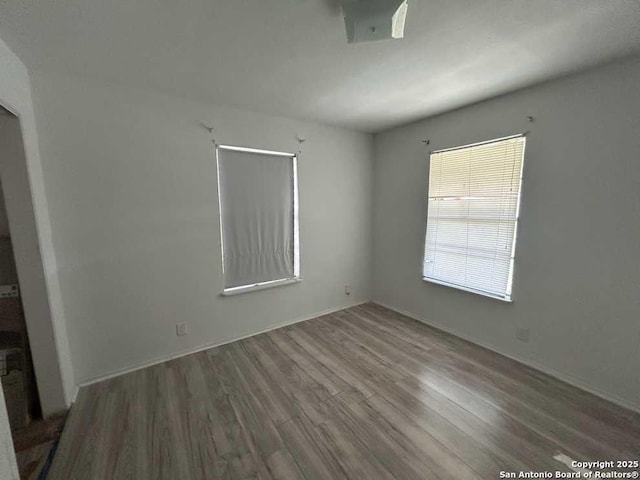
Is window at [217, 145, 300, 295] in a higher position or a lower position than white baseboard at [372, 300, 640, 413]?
higher

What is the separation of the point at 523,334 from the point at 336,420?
1.90 m

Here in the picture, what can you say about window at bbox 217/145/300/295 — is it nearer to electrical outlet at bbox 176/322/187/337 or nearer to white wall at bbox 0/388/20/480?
electrical outlet at bbox 176/322/187/337

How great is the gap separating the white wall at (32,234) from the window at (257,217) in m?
1.25

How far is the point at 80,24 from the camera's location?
135cm

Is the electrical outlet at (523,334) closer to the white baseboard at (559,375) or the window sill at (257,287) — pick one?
the white baseboard at (559,375)

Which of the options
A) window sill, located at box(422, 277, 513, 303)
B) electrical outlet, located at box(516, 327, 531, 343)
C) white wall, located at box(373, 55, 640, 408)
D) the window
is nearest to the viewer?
white wall, located at box(373, 55, 640, 408)

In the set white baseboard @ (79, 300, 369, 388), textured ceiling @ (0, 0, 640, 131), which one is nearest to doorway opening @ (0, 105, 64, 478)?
white baseboard @ (79, 300, 369, 388)

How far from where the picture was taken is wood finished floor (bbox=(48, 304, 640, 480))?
1423mm

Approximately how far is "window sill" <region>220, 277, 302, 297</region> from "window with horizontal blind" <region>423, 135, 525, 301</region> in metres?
1.68

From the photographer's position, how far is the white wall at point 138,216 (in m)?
1.92


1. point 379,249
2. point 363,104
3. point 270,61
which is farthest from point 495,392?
point 270,61

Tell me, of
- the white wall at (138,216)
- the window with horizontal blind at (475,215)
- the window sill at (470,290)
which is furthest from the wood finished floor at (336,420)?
the window with horizontal blind at (475,215)

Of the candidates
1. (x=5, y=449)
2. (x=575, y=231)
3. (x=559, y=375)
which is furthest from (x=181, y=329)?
(x=575, y=231)

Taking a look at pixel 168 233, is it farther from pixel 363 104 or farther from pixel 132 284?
pixel 363 104
